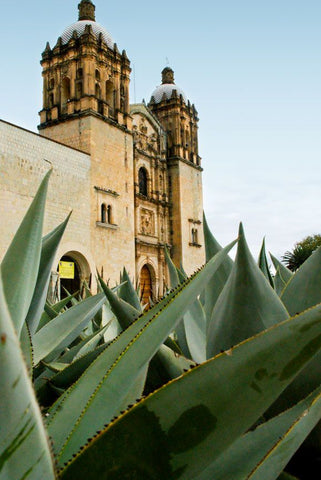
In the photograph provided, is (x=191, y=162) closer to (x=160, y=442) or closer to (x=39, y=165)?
(x=39, y=165)

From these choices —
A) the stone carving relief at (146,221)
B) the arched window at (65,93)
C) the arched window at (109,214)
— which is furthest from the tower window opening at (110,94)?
the stone carving relief at (146,221)

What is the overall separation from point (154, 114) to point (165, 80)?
236 cm

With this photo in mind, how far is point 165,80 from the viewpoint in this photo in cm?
2016

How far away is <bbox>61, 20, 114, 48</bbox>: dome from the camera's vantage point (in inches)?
574

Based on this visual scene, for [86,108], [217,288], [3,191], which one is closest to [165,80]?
[86,108]

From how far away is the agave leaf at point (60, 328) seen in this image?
723 mm

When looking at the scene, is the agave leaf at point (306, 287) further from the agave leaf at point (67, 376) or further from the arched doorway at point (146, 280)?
the arched doorway at point (146, 280)

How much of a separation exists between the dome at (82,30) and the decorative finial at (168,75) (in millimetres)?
5262

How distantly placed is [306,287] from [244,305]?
0.15 meters

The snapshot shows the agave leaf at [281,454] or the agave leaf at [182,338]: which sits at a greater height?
the agave leaf at [182,338]

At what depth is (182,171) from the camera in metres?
18.1

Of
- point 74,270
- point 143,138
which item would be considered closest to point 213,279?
point 74,270

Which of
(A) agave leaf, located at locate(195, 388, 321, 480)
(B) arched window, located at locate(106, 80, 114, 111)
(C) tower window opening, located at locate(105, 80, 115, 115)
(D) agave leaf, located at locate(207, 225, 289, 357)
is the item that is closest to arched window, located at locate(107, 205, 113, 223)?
(C) tower window opening, located at locate(105, 80, 115, 115)

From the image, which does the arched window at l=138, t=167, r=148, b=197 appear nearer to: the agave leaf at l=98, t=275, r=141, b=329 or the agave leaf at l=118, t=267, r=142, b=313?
the agave leaf at l=118, t=267, r=142, b=313
